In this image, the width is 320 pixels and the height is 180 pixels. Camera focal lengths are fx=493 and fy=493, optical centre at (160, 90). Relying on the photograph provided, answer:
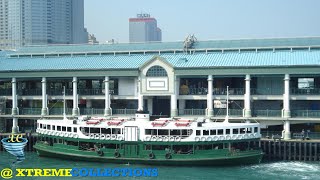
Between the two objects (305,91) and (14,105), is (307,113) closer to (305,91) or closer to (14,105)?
(305,91)

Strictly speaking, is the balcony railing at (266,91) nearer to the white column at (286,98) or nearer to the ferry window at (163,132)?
the white column at (286,98)

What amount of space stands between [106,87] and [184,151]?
19.4m

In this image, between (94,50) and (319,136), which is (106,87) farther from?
(319,136)

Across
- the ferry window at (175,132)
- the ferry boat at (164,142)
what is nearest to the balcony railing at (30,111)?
the ferry boat at (164,142)

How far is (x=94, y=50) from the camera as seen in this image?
77.5 meters

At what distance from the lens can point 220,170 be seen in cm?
5319

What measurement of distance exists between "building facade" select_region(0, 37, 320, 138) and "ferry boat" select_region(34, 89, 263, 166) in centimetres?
921

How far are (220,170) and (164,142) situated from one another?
699cm

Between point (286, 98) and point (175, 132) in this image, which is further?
point (286, 98)

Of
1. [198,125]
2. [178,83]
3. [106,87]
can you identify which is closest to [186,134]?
[198,125]

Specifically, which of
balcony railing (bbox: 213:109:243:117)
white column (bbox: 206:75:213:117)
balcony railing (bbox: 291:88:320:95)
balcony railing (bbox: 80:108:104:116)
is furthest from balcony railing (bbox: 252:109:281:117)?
balcony railing (bbox: 80:108:104:116)

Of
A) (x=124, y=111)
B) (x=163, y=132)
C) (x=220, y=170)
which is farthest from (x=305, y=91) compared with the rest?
(x=124, y=111)

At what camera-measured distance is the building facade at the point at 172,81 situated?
64625 millimetres

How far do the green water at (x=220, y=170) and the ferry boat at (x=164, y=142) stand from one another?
0.98m
